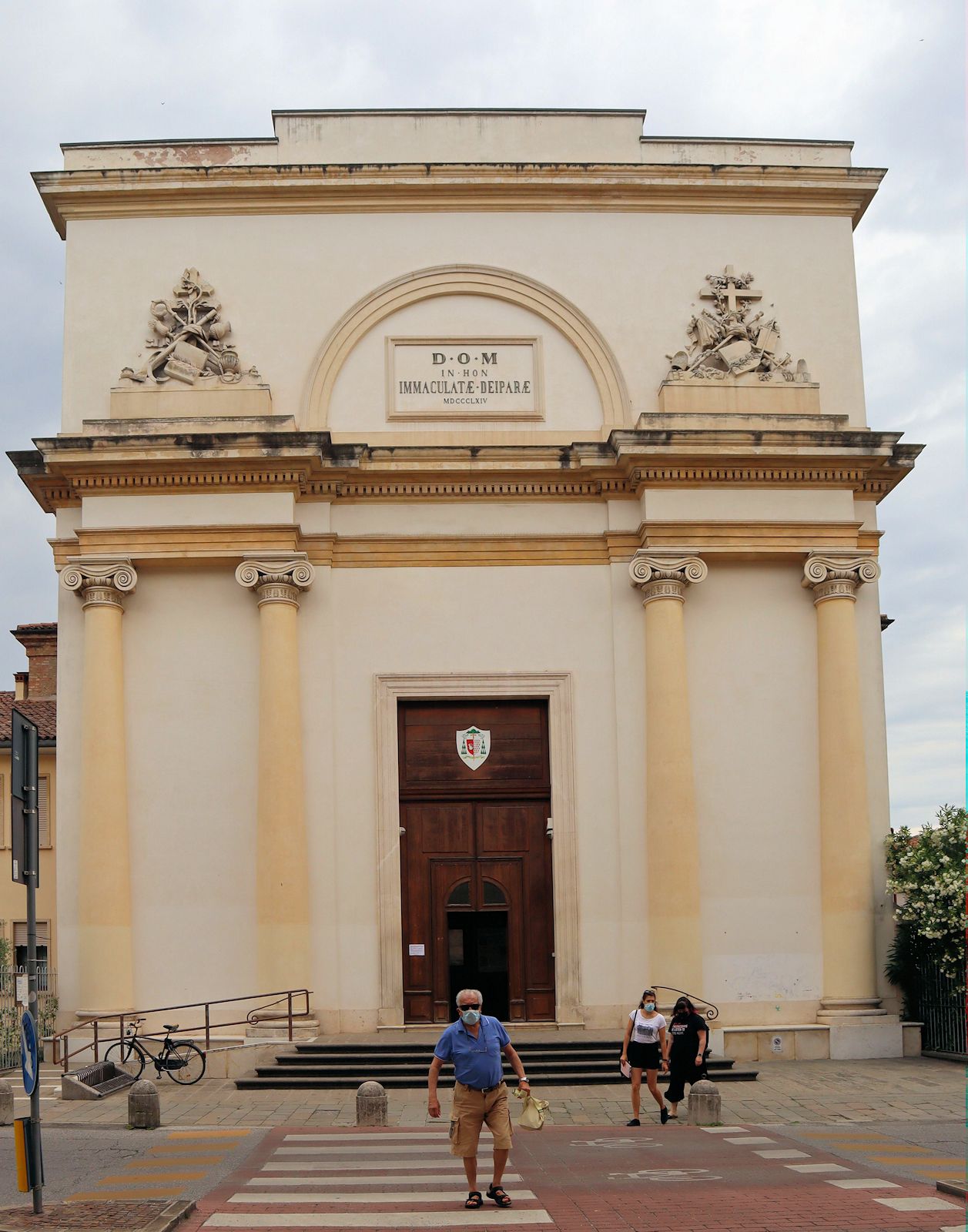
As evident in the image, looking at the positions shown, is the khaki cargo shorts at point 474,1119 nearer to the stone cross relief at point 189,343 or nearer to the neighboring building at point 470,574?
the neighboring building at point 470,574

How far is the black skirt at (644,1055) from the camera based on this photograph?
15789 mm

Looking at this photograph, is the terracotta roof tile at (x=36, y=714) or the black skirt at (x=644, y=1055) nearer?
the black skirt at (x=644, y=1055)

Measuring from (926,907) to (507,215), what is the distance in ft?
40.0

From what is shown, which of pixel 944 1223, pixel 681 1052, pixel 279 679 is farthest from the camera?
pixel 279 679

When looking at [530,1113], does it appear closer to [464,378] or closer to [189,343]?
[464,378]

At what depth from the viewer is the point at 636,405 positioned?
2275 centimetres

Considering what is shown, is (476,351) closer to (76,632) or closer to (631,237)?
(631,237)

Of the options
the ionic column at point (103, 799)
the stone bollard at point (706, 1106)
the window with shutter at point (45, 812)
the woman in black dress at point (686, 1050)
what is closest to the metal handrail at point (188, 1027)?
the ionic column at point (103, 799)

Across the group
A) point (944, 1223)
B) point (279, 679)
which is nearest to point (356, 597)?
point (279, 679)

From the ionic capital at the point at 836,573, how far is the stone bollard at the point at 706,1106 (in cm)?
887

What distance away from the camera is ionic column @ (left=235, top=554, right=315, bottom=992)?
67.6 feet

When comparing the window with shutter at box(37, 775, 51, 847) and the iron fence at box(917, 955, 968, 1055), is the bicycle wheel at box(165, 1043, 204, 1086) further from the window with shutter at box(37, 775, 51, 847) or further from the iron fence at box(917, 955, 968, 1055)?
the window with shutter at box(37, 775, 51, 847)

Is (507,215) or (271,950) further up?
(507,215)

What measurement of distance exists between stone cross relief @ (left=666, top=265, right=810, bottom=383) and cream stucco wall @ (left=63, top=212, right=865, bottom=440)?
24cm
